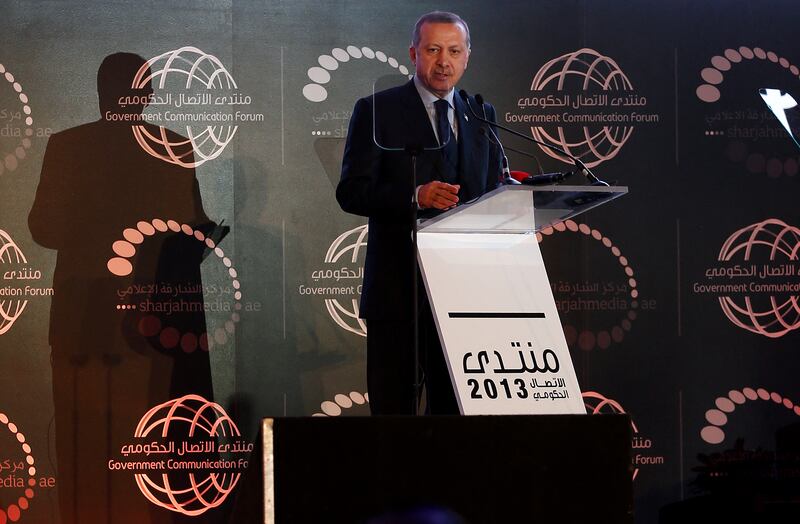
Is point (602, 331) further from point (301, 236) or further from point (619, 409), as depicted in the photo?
point (301, 236)

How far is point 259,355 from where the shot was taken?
4562 mm

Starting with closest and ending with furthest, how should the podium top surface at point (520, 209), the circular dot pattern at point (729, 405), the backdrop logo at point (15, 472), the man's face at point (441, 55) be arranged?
the podium top surface at point (520, 209), the man's face at point (441, 55), the backdrop logo at point (15, 472), the circular dot pattern at point (729, 405)

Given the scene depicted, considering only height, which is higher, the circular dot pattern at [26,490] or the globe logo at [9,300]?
the globe logo at [9,300]

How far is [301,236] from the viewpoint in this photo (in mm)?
4625

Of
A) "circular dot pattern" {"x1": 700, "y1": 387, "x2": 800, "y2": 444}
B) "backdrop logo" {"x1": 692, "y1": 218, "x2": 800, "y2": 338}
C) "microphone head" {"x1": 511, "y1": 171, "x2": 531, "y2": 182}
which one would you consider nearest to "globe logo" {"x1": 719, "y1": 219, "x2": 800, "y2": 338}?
"backdrop logo" {"x1": 692, "y1": 218, "x2": 800, "y2": 338}

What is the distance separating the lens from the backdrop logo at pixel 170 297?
4520 millimetres

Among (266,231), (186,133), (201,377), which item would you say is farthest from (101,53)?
(201,377)

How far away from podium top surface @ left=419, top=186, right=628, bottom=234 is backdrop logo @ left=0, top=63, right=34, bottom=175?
2722 mm

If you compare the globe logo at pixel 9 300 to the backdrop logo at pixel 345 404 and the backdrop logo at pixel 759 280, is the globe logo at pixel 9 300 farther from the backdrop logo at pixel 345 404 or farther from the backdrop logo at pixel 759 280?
the backdrop logo at pixel 759 280

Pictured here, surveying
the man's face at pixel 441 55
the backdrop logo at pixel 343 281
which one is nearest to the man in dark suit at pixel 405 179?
the man's face at pixel 441 55

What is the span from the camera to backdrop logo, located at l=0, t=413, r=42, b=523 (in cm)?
441

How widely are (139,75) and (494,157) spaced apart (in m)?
2.30

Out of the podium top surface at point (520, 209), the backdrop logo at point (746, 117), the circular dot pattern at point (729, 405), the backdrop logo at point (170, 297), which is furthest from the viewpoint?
the backdrop logo at point (746, 117)

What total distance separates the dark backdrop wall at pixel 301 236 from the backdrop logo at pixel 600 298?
11 millimetres
